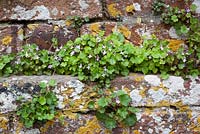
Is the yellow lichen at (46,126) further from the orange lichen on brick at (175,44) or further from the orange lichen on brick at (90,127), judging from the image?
the orange lichen on brick at (175,44)

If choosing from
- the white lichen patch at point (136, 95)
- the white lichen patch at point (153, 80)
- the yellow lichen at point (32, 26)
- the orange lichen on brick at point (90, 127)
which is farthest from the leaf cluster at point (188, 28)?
the yellow lichen at point (32, 26)

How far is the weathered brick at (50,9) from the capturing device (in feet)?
8.36

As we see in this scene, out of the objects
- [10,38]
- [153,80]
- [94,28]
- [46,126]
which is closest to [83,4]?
[94,28]

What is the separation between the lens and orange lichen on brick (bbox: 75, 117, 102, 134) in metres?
2.47

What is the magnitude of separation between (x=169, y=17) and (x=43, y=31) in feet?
1.96

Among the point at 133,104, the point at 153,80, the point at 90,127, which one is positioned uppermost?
the point at 153,80

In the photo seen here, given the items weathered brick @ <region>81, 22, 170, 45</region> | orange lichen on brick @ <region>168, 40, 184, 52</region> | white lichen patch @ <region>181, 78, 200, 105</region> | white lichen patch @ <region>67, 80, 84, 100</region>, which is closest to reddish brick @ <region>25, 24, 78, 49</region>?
weathered brick @ <region>81, 22, 170, 45</region>

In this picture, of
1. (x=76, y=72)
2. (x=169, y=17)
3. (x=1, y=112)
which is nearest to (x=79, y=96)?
(x=76, y=72)

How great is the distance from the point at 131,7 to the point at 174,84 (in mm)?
422

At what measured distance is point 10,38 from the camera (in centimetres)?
255

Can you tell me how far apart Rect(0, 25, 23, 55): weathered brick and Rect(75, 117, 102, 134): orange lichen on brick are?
0.48m

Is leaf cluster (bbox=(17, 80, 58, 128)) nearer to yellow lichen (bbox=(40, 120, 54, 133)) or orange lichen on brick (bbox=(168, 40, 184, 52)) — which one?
yellow lichen (bbox=(40, 120, 54, 133))

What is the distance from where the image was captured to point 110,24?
259cm

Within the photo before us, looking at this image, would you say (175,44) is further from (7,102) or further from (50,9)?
(7,102)
